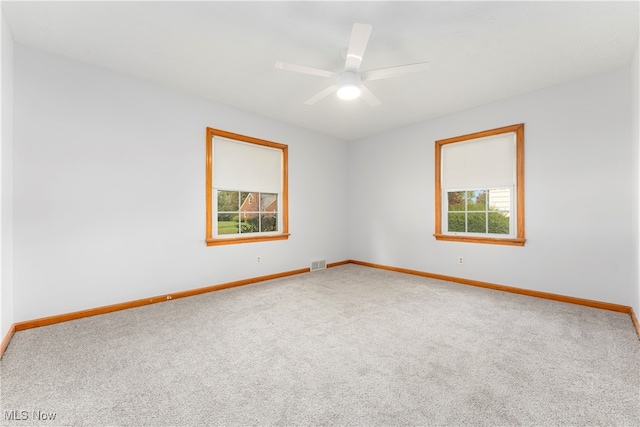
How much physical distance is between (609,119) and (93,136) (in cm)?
551

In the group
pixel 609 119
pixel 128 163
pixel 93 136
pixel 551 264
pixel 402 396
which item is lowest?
pixel 402 396

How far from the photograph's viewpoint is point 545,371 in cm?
191

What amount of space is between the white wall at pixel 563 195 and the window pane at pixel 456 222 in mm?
261

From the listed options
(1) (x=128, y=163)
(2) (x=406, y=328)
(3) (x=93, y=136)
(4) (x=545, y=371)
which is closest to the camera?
(4) (x=545, y=371)

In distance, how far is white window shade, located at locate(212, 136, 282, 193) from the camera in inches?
159

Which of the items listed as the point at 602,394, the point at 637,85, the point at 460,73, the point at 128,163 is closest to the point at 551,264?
the point at 637,85

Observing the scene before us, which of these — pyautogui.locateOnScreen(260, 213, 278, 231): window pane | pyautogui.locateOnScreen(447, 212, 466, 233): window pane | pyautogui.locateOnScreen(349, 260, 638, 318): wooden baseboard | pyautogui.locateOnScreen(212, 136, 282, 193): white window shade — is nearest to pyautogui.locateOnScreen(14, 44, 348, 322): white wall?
pyautogui.locateOnScreen(212, 136, 282, 193): white window shade

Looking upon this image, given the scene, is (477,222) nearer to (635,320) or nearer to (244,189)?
(635,320)

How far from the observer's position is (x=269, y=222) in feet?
15.6

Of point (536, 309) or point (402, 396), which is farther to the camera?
point (536, 309)

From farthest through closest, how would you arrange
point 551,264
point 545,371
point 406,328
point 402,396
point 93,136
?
1. point 551,264
2. point 93,136
3. point 406,328
4. point 545,371
5. point 402,396

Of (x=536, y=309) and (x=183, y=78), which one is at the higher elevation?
(x=183, y=78)

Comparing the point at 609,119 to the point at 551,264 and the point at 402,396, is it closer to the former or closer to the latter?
the point at 551,264

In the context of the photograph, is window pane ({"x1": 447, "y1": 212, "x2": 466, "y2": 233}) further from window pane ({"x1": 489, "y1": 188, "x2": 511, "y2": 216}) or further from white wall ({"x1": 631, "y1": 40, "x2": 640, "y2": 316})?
white wall ({"x1": 631, "y1": 40, "x2": 640, "y2": 316})
